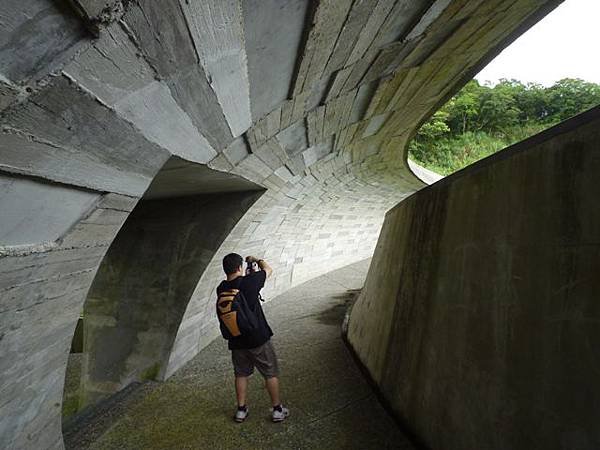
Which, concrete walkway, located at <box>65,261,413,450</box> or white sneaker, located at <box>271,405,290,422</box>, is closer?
concrete walkway, located at <box>65,261,413,450</box>

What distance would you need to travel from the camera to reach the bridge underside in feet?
3.24

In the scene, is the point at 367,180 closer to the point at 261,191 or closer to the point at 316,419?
the point at 261,191

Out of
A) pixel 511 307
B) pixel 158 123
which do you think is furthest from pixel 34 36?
pixel 511 307

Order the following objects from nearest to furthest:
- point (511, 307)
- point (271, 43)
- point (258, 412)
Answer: point (271, 43), point (511, 307), point (258, 412)

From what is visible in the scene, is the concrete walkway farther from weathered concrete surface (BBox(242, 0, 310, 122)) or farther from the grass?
the grass

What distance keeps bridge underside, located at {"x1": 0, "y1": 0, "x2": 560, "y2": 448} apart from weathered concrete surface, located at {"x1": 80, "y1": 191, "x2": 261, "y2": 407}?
25mm

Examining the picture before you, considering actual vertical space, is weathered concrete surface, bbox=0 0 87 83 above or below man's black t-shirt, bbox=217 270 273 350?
above

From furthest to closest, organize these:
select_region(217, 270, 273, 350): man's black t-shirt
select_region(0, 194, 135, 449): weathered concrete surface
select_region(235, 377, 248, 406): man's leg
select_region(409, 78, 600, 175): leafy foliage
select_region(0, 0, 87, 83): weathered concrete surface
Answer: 1. select_region(409, 78, 600, 175): leafy foliage
2. select_region(235, 377, 248, 406): man's leg
3. select_region(217, 270, 273, 350): man's black t-shirt
4. select_region(0, 194, 135, 449): weathered concrete surface
5. select_region(0, 0, 87, 83): weathered concrete surface

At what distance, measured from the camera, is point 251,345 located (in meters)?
3.04

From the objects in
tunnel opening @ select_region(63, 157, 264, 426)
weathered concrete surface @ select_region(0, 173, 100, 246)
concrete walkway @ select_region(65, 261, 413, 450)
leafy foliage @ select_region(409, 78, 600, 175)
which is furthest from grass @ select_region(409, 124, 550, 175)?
weathered concrete surface @ select_region(0, 173, 100, 246)

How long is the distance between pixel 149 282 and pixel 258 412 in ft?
8.12

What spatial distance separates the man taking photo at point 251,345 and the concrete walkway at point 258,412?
0.73 ft

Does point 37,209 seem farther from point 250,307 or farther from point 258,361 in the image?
point 258,361

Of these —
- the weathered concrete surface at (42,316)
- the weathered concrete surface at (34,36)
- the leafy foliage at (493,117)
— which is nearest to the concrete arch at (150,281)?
the weathered concrete surface at (42,316)
